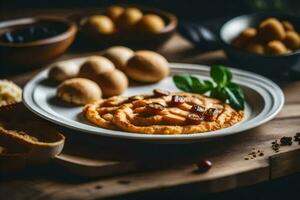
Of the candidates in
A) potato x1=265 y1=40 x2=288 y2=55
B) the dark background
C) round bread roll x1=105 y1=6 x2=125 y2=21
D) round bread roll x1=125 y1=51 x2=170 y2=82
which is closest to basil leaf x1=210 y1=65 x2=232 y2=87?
round bread roll x1=125 y1=51 x2=170 y2=82

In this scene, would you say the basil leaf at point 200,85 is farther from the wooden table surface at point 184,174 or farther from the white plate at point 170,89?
the wooden table surface at point 184,174

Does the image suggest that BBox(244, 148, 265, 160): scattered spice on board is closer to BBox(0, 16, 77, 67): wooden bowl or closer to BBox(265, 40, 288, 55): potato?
BBox(265, 40, 288, 55): potato

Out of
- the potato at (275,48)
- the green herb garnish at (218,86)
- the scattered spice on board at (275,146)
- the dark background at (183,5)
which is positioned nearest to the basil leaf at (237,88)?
the green herb garnish at (218,86)

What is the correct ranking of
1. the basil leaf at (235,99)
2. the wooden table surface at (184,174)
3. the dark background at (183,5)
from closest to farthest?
the wooden table surface at (184,174), the basil leaf at (235,99), the dark background at (183,5)

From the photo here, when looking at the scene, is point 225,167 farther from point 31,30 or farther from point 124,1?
point 124,1

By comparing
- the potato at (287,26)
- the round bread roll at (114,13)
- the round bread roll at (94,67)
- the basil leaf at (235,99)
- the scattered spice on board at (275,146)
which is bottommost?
the scattered spice on board at (275,146)

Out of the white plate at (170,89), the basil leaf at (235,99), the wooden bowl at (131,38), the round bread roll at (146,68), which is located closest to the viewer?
the white plate at (170,89)

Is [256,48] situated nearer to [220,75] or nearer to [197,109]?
[220,75]

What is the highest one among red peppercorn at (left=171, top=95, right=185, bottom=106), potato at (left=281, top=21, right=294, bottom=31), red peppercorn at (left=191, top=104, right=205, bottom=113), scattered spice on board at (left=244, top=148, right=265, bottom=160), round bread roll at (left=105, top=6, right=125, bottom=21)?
round bread roll at (left=105, top=6, right=125, bottom=21)
